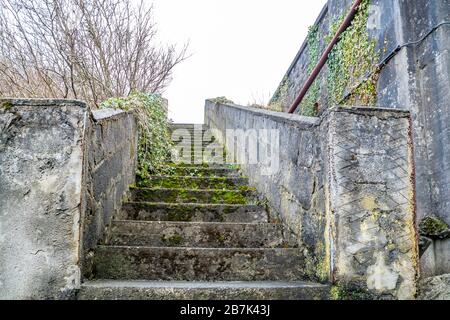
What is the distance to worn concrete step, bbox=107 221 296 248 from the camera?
3.42 meters

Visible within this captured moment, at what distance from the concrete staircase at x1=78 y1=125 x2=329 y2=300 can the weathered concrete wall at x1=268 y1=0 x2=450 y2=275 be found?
1.59m

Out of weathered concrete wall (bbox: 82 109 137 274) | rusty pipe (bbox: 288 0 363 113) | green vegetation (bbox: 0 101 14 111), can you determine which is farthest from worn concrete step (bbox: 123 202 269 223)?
rusty pipe (bbox: 288 0 363 113)

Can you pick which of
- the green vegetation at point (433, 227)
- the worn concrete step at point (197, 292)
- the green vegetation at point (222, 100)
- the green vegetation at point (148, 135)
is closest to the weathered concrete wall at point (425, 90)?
the green vegetation at point (433, 227)

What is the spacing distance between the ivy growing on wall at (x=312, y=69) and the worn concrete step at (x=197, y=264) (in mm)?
5415

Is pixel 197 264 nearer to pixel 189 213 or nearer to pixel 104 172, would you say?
pixel 104 172

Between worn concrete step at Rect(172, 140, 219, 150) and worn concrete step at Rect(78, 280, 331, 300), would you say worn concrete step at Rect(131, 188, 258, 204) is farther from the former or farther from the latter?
worn concrete step at Rect(172, 140, 219, 150)

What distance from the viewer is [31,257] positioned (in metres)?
2.30

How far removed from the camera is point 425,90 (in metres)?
4.29

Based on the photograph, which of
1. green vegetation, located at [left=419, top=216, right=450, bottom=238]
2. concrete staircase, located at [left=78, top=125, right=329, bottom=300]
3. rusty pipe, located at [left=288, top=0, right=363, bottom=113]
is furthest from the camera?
rusty pipe, located at [left=288, top=0, right=363, bottom=113]

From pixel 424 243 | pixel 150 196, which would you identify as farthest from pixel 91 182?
pixel 424 243

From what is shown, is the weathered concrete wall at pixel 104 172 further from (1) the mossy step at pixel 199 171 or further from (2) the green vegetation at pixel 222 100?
(2) the green vegetation at pixel 222 100
